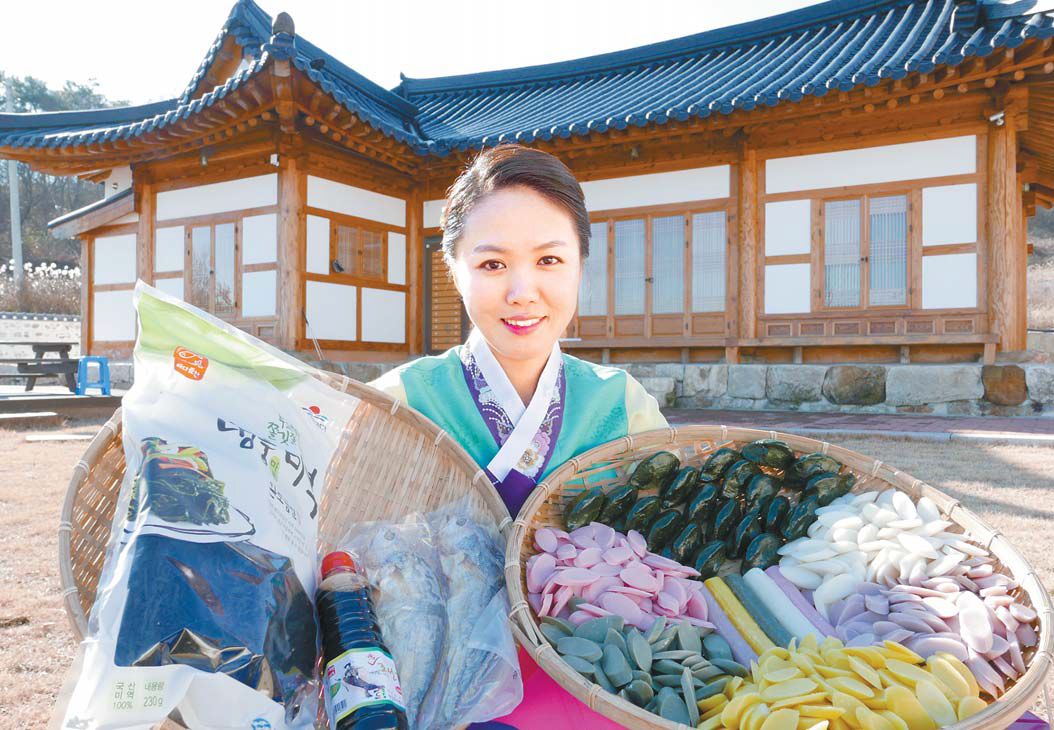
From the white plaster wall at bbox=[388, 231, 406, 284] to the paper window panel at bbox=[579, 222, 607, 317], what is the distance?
2.63m

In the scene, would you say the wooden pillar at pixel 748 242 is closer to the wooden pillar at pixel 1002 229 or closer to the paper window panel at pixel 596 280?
the paper window panel at pixel 596 280

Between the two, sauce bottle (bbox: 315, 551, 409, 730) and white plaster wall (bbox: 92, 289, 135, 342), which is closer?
sauce bottle (bbox: 315, 551, 409, 730)

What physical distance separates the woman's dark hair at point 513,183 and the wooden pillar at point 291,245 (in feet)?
22.7

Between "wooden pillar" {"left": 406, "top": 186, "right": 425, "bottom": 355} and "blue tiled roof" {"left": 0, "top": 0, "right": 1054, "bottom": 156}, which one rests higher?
"blue tiled roof" {"left": 0, "top": 0, "right": 1054, "bottom": 156}

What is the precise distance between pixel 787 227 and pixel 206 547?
7.99 metres

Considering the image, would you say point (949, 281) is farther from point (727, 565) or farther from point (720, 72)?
point (727, 565)

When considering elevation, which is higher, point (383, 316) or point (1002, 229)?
point (1002, 229)

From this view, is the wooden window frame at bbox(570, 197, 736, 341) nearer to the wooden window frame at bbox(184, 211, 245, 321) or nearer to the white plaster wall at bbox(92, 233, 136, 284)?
the wooden window frame at bbox(184, 211, 245, 321)

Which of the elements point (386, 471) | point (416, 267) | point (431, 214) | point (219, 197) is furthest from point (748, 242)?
point (386, 471)

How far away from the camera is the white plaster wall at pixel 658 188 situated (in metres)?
8.19

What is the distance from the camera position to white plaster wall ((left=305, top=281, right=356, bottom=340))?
8422 millimetres

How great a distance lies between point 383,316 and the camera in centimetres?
945

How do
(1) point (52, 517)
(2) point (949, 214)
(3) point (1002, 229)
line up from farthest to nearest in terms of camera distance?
(2) point (949, 214) → (3) point (1002, 229) → (1) point (52, 517)

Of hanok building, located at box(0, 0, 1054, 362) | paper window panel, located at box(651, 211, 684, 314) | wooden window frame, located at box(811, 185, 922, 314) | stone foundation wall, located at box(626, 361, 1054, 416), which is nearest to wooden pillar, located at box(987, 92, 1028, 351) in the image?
hanok building, located at box(0, 0, 1054, 362)
